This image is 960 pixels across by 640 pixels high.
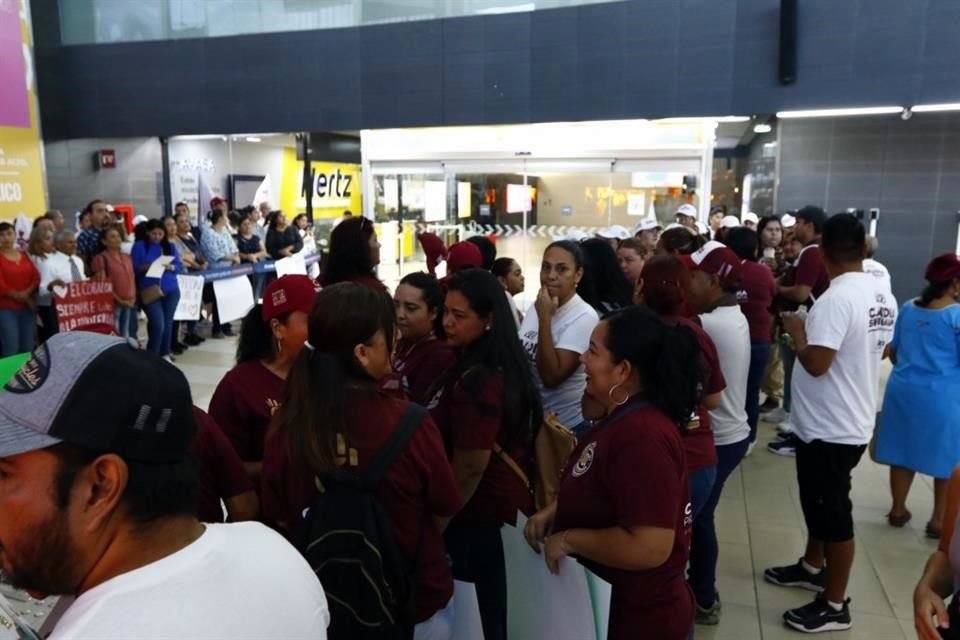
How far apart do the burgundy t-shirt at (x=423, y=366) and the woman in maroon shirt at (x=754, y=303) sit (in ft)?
9.77

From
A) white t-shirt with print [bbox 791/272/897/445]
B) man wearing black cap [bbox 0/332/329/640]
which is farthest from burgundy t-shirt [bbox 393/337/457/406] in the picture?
white t-shirt with print [bbox 791/272/897/445]

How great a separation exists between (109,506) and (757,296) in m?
4.84

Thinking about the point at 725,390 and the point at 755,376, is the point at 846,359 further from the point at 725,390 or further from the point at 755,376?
the point at 755,376

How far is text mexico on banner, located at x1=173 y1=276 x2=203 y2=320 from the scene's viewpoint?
8.65 m

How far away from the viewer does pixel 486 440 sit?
219 cm

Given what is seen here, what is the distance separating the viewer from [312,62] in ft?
34.8

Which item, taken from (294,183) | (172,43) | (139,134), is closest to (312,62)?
(172,43)

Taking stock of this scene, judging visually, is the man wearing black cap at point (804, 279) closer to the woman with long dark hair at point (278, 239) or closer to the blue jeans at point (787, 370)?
the blue jeans at point (787, 370)

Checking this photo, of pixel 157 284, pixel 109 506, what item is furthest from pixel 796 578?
pixel 157 284

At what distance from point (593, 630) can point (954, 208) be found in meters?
10.2

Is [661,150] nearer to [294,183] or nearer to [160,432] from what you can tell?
[294,183]

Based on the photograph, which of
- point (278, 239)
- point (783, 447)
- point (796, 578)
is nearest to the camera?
point (796, 578)

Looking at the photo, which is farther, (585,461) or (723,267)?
(723,267)

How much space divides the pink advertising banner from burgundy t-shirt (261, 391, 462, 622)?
1131 centimetres
